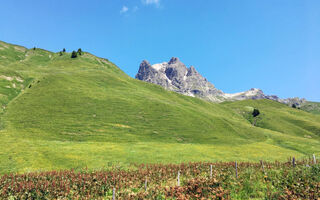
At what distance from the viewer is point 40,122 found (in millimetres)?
56594

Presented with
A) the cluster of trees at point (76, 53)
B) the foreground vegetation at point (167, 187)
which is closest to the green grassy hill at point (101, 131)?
the foreground vegetation at point (167, 187)

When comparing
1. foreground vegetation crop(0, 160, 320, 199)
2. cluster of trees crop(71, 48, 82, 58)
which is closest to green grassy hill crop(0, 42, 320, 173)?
foreground vegetation crop(0, 160, 320, 199)

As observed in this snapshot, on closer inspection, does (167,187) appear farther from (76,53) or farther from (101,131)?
A: (76,53)

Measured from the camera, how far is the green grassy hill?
3819 cm

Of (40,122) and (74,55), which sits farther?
(74,55)

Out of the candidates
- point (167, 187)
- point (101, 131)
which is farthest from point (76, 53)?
point (167, 187)

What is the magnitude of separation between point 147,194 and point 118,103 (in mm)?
73991

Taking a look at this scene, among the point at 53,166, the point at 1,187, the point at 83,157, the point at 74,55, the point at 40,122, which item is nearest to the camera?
the point at 1,187

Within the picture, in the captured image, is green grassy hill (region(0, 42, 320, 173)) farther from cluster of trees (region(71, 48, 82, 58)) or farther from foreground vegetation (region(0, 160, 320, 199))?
cluster of trees (region(71, 48, 82, 58))

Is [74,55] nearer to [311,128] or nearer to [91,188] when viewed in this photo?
[91,188]

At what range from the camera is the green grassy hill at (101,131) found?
3819 centimetres

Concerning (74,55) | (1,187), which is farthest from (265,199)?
(74,55)

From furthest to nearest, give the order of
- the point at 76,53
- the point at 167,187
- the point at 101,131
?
the point at 76,53 → the point at 101,131 → the point at 167,187

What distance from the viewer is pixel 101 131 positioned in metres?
58.7
